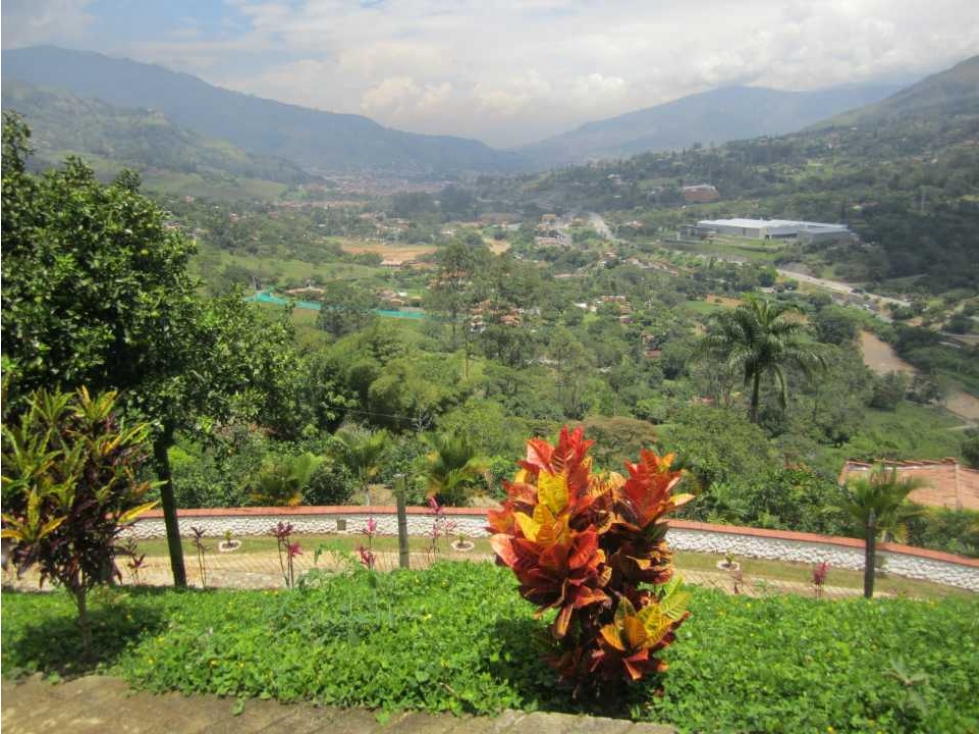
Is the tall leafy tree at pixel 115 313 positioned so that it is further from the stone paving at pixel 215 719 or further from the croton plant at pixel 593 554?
the croton plant at pixel 593 554

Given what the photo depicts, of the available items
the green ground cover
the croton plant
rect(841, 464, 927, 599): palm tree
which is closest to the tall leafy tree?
the green ground cover

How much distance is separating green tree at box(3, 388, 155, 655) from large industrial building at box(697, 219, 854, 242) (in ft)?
289

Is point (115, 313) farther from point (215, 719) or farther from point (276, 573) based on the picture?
point (276, 573)

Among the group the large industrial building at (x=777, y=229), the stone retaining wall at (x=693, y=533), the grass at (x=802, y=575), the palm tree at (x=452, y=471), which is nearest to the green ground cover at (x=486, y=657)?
the grass at (x=802, y=575)

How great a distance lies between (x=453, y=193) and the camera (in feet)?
570

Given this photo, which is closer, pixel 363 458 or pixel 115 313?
pixel 115 313

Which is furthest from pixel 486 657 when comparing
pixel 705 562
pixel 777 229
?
pixel 777 229

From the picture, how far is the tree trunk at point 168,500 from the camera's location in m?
6.27

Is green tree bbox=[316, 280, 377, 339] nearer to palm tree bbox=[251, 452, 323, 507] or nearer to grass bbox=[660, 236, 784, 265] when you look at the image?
palm tree bbox=[251, 452, 323, 507]

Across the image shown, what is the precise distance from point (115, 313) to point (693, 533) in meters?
7.03

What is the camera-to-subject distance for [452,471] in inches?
436

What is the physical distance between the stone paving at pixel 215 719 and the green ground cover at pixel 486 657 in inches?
2.8

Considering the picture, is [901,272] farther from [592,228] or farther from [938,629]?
[938,629]

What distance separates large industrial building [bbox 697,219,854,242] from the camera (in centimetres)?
8350
